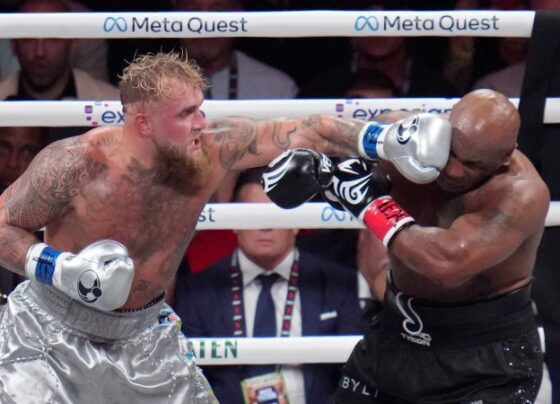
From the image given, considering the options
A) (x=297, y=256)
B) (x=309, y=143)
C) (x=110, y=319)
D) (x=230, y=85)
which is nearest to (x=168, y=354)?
(x=110, y=319)

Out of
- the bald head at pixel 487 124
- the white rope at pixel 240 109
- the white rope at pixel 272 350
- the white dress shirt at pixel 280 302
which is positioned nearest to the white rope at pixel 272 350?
the white rope at pixel 272 350

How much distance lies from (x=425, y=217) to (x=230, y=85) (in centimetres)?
136

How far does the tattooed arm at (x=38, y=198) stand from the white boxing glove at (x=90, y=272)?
0.25 ft

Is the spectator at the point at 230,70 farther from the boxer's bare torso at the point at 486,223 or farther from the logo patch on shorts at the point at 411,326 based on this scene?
the logo patch on shorts at the point at 411,326

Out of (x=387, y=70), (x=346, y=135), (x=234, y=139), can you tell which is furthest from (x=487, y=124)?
(x=387, y=70)

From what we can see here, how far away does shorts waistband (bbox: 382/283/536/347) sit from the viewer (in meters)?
3.14

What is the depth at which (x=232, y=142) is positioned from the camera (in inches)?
128

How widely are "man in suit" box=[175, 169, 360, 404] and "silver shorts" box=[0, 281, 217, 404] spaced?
0.79 meters

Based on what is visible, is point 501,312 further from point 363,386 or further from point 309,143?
point 309,143

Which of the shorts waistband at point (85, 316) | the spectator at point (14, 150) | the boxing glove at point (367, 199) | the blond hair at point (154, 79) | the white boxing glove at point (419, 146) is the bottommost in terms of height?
the shorts waistband at point (85, 316)

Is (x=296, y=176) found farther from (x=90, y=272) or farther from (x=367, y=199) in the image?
(x=90, y=272)

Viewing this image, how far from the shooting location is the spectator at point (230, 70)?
14.3 feet

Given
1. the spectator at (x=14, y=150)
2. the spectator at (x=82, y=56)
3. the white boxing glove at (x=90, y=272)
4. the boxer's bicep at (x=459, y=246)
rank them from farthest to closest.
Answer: the spectator at (x=82, y=56)
the spectator at (x=14, y=150)
the boxer's bicep at (x=459, y=246)
the white boxing glove at (x=90, y=272)

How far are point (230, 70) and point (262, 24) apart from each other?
0.64 meters
